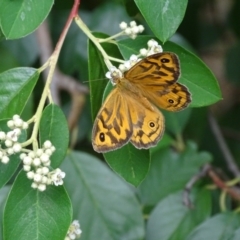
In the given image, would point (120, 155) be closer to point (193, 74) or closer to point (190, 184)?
point (193, 74)

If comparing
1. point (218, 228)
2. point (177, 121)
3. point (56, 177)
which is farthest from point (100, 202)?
point (56, 177)

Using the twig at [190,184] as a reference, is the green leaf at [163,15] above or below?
above

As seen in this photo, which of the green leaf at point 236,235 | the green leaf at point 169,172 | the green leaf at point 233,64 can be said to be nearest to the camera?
the green leaf at point 236,235

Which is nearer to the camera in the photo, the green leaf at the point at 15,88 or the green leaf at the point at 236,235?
the green leaf at the point at 15,88

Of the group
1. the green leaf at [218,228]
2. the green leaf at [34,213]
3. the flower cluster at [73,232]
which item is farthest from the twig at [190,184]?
the green leaf at [34,213]

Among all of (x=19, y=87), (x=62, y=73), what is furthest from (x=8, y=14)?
(x=62, y=73)

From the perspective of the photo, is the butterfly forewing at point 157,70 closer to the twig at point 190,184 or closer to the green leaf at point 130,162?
the green leaf at point 130,162
